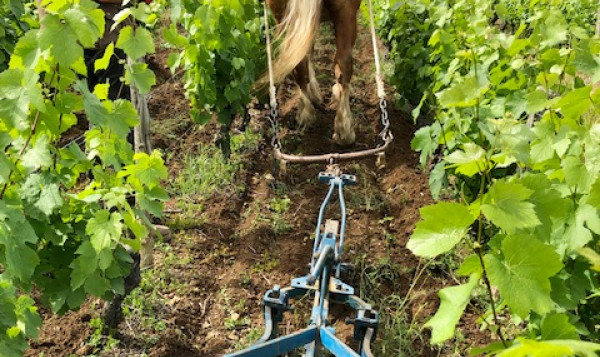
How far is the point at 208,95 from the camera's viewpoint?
4.23 meters

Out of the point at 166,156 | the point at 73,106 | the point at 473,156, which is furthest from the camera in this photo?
the point at 166,156

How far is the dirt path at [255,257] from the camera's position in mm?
2867

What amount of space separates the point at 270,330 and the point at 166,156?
9.60 ft

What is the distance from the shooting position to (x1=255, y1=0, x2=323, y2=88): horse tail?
439cm

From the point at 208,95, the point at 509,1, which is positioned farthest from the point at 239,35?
the point at 509,1

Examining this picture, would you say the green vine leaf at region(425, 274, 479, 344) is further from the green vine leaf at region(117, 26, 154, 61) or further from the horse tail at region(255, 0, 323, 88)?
the horse tail at region(255, 0, 323, 88)

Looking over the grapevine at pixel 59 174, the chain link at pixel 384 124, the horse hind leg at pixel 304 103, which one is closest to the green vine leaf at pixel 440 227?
the grapevine at pixel 59 174

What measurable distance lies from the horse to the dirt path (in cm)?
31

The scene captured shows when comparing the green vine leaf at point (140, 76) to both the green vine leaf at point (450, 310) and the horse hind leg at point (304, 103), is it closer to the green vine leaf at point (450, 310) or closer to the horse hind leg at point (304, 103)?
the green vine leaf at point (450, 310)

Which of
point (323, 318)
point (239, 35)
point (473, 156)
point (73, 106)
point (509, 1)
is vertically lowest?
point (323, 318)

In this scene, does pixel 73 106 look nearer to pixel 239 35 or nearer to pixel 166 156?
pixel 239 35

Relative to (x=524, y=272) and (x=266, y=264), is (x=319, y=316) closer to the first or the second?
(x=524, y=272)

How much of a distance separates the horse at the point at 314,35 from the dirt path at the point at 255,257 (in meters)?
0.31

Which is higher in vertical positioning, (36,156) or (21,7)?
(21,7)
